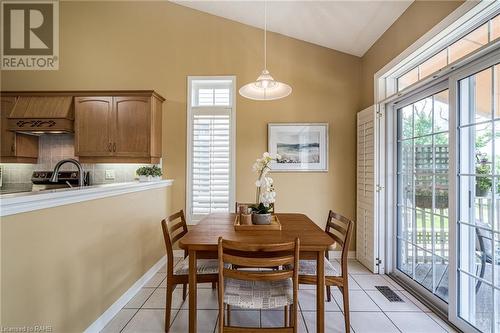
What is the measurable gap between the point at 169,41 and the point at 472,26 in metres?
3.48

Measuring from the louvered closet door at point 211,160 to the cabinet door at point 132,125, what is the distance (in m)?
0.67

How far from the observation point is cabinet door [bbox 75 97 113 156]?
335 cm

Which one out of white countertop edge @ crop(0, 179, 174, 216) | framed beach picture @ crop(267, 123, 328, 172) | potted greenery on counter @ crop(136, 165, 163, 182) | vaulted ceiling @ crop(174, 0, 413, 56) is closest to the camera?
white countertop edge @ crop(0, 179, 174, 216)

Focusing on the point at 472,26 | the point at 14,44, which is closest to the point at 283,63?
the point at 472,26

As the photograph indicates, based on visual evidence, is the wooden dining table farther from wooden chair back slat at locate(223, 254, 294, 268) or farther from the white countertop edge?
the white countertop edge

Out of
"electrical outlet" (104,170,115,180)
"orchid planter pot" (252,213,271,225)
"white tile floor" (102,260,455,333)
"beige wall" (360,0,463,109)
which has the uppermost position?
"beige wall" (360,0,463,109)

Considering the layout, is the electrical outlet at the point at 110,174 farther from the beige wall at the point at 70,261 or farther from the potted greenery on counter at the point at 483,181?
the potted greenery on counter at the point at 483,181

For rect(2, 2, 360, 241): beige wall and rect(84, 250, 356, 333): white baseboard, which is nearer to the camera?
rect(84, 250, 356, 333): white baseboard

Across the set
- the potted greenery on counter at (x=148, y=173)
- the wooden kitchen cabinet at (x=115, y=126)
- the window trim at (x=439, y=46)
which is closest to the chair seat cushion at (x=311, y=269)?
the window trim at (x=439, y=46)

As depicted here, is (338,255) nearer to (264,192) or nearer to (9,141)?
(264,192)

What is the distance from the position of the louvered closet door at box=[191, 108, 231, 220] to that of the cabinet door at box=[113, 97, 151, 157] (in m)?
0.67

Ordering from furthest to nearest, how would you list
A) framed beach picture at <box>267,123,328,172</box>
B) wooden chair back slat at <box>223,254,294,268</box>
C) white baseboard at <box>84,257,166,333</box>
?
framed beach picture at <box>267,123,328,172</box>
white baseboard at <box>84,257,166,333</box>
wooden chair back slat at <box>223,254,294,268</box>

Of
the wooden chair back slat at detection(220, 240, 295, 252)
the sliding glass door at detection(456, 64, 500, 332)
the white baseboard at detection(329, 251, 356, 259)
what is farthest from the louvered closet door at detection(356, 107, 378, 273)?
the wooden chair back slat at detection(220, 240, 295, 252)

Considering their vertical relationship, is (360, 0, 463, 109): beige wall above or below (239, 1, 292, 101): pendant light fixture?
above
